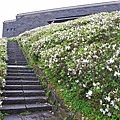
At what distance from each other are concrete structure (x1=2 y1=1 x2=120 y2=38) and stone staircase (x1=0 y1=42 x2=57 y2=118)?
13656 millimetres

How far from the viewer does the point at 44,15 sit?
22.0m

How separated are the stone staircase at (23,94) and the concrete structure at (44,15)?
1366 cm

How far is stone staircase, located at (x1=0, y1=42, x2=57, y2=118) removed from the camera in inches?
197

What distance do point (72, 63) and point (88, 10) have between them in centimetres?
1547

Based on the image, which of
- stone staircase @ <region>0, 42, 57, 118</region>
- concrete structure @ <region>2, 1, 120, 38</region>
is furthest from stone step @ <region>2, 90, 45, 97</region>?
concrete structure @ <region>2, 1, 120, 38</region>

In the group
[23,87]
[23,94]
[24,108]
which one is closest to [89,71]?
[24,108]

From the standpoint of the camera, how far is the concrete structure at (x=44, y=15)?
61.7 feet

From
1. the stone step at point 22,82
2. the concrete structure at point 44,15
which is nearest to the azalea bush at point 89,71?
the stone step at point 22,82

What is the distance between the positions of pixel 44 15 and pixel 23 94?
57.2 ft

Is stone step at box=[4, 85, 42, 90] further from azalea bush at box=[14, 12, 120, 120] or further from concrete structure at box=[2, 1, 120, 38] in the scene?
concrete structure at box=[2, 1, 120, 38]

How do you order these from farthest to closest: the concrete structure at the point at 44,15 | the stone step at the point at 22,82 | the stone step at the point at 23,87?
the concrete structure at the point at 44,15
the stone step at the point at 22,82
the stone step at the point at 23,87

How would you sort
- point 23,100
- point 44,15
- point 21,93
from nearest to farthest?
point 23,100
point 21,93
point 44,15

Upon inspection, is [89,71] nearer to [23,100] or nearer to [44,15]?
[23,100]

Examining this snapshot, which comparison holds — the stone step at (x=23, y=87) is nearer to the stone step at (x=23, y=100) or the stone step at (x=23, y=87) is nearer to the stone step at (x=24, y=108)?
the stone step at (x=23, y=100)
